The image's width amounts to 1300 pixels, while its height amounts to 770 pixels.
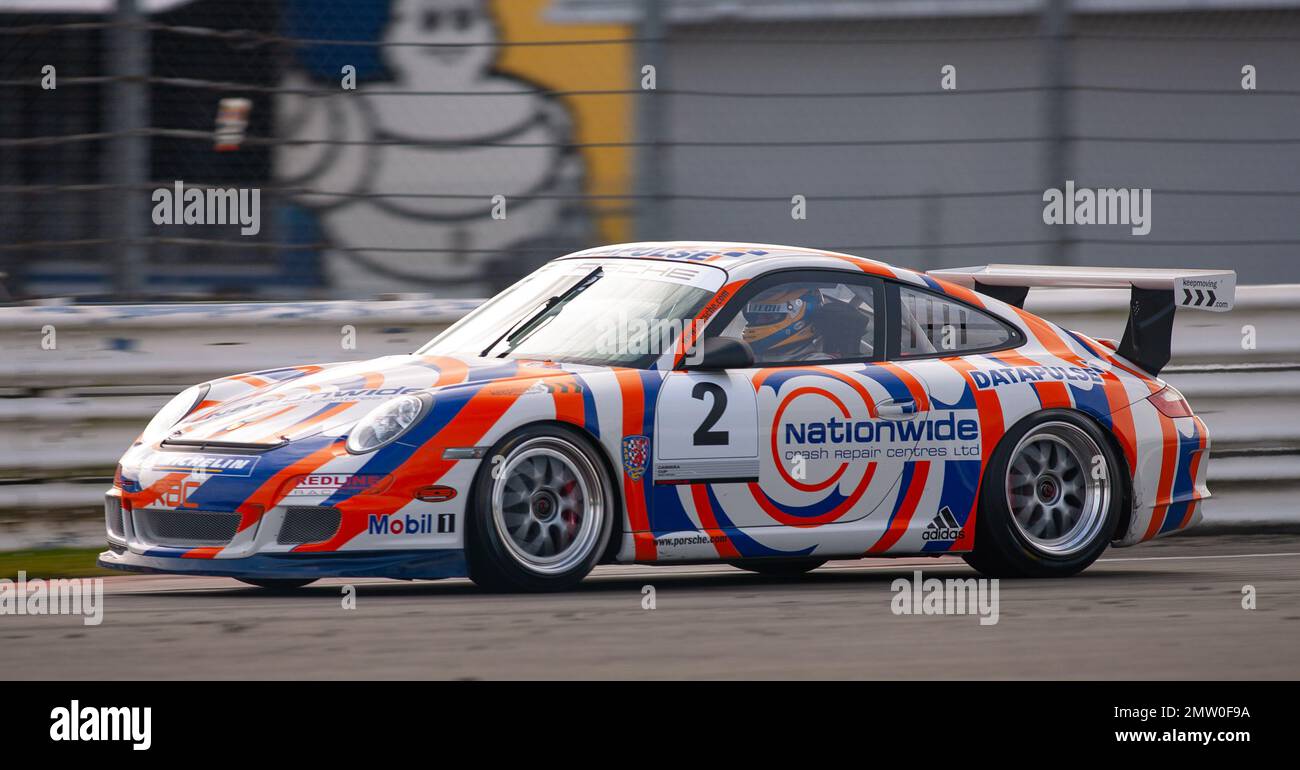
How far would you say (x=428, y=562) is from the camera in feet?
21.7

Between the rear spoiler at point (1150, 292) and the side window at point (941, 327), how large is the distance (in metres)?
0.42

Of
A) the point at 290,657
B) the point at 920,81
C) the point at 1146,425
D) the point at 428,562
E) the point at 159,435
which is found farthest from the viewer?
the point at 920,81

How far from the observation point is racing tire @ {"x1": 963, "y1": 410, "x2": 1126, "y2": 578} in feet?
25.2

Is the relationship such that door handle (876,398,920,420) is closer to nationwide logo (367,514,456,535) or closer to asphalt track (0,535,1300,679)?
asphalt track (0,535,1300,679)

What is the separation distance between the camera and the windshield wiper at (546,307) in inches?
296

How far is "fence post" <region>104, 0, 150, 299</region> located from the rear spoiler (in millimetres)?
3502

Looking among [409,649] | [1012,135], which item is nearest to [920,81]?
[1012,135]

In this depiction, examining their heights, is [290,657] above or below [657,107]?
below

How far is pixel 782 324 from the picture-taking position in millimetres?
7523

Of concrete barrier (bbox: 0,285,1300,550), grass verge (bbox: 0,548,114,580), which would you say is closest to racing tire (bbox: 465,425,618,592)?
grass verge (bbox: 0,548,114,580)

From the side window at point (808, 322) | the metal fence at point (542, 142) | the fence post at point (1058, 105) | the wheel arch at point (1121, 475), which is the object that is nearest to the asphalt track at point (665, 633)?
the wheel arch at point (1121, 475)

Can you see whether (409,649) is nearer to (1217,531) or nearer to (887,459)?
Answer: (887,459)

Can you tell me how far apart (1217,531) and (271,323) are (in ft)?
14.9

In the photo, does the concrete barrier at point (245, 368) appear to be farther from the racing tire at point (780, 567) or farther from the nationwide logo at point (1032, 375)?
the racing tire at point (780, 567)
